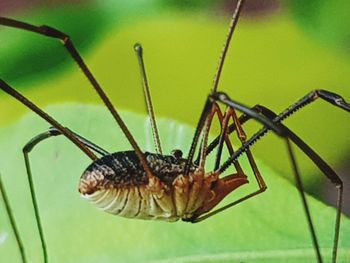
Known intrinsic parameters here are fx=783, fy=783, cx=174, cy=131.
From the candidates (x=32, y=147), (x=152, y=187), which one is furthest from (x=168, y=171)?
(x=32, y=147)

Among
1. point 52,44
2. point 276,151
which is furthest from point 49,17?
point 276,151

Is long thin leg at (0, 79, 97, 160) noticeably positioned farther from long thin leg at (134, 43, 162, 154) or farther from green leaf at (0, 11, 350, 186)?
green leaf at (0, 11, 350, 186)

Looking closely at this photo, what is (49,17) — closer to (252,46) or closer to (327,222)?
(252,46)

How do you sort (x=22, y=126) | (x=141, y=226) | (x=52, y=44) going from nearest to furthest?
(x=141, y=226) → (x=22, y=126) → (x=52, y=44)

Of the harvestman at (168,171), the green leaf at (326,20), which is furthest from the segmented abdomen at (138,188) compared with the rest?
the green leaf at (326,20)

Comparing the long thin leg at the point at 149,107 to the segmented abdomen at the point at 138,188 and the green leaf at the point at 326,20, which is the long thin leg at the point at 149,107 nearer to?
the segmented abdomen at the point at 138,188

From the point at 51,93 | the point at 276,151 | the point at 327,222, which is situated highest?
the point at 51,93
